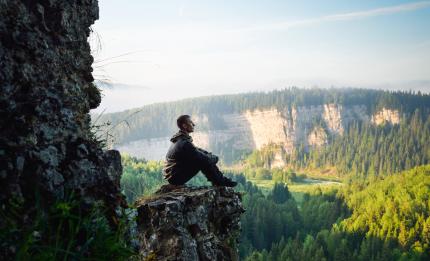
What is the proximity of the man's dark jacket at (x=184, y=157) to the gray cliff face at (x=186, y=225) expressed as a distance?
2.16ft

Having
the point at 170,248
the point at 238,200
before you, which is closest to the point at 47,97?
the point at 170,248

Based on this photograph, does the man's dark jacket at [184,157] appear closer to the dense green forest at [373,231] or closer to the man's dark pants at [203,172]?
the man's dark pants at [203,172]

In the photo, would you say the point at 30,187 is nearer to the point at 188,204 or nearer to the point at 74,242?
the point at 74,242

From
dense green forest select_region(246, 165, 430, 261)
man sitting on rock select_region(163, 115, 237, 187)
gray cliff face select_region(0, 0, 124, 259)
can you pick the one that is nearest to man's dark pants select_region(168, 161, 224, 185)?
man sitting on rock select_region(163, 115, 237, 187)

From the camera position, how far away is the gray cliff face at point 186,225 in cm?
816

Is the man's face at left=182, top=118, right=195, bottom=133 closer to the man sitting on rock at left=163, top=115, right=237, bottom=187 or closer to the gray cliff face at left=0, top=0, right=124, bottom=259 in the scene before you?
the man sitting on rock at left=163, top=115, right=237, bottom=187

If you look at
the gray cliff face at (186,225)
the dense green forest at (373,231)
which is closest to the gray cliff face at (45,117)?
the gray cliff face at (186,225)

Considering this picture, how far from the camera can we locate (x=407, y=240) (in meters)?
90.5

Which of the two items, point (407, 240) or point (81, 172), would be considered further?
point (407, 240)

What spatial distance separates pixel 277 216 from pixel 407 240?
88.2ft

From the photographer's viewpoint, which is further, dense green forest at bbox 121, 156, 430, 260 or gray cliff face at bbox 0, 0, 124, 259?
dense green forest at bbox 121, 156, 430, 260

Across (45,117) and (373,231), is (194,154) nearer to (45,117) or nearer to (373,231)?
(45,117)

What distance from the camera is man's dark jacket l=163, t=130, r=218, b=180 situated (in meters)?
9.81

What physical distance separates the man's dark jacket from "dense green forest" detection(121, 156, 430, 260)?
55.9m
